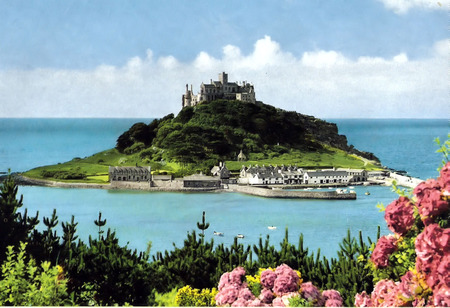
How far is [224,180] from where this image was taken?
22.8 meters

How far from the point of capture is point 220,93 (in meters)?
28.1

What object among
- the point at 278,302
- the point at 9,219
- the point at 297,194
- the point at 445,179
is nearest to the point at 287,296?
the point at 278,302

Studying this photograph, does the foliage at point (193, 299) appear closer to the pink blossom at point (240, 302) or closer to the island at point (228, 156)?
the pink blossom at point (240, 302)

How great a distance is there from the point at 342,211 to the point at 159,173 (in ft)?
23.5

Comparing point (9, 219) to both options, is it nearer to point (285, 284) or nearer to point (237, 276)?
point (237, 276)

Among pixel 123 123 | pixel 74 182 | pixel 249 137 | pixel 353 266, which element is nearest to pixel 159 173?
pixel 123 123

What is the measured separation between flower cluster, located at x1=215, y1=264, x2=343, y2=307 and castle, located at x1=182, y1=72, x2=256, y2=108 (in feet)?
81.2

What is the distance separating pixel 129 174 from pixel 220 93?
9.26 m

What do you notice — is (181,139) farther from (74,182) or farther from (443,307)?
(443,307)

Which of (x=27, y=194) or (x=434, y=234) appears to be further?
(x=27, y=194)

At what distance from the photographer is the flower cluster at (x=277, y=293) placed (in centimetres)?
332

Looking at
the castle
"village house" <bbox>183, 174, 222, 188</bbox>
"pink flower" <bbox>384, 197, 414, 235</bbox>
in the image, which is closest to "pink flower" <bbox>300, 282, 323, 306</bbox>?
"pink flower" <bbox>384, 197, 414, 235</bbox>

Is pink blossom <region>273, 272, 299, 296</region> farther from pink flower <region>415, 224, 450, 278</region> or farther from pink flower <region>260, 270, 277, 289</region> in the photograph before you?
pink flower <region>415, 224, 450, 278</region>

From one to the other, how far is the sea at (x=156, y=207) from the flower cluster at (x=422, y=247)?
484cm
